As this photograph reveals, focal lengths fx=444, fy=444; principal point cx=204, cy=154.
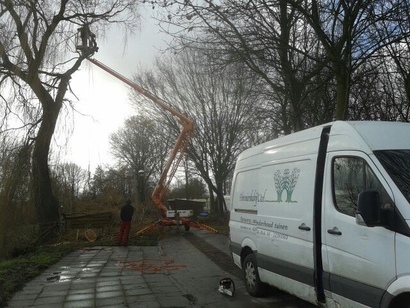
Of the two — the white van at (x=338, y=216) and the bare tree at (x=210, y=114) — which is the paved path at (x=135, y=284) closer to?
the white van at (x=338, y=216)

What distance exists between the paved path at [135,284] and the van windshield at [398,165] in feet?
10.9

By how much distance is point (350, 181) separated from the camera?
4.93m

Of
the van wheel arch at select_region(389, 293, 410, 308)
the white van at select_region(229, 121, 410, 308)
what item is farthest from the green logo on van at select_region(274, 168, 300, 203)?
the van wheel arch at select_region(389, 293, 410, 308)

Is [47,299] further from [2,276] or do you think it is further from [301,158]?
[301,158]

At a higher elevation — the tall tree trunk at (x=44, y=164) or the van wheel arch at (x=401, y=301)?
the tall tree trunk at (x=44, y=164)

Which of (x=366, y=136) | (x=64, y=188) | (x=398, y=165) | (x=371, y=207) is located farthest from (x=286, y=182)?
(x=64, y=188)

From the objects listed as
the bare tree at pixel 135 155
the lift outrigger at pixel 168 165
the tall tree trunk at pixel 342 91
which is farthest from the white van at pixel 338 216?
the bare tree at pixel 135 155

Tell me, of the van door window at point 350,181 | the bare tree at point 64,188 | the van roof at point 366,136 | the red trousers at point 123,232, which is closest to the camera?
the van door window at point 350,181

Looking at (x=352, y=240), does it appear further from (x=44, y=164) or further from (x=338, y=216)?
(x=44, y=164)

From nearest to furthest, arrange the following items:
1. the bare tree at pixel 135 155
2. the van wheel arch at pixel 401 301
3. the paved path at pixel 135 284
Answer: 1. the van wheel arch at pixel 401 301
2. the paved path at pixel 135 284
3. the bare tree at pixel 135 155

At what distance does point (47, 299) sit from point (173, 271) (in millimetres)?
3462

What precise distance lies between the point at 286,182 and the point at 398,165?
205cm

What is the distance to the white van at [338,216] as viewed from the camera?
13.5ft

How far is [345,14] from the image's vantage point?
10031 mm
